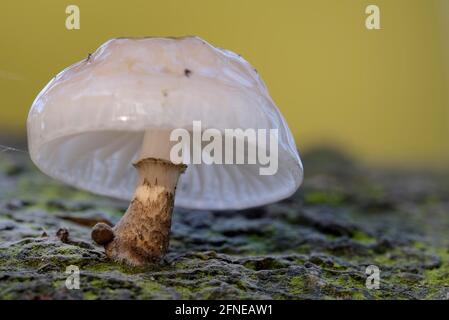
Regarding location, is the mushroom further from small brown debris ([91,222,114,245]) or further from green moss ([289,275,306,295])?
green moss ([289,275,306,295])

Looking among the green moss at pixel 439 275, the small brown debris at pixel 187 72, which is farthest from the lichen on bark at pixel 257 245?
the small brown debris at pixel 187 72

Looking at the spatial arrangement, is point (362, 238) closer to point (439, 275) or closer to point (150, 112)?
point (439, 275)

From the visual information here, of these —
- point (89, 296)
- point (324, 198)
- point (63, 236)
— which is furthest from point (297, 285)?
point (324, 198)

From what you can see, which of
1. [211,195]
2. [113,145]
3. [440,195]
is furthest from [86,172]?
[440,195]

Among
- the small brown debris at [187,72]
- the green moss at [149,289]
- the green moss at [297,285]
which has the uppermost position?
the small brown debris at [187,72]

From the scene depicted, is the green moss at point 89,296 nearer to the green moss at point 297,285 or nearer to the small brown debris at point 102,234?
the small brown debris at point 102,234

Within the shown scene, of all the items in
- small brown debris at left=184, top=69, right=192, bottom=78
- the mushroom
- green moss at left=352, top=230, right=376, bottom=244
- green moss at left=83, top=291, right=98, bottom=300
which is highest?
small brown debris at left=184, top=69, right=192, bottom=78

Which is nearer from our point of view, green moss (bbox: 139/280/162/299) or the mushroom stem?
green moss (bbox: 139/280/162/299)

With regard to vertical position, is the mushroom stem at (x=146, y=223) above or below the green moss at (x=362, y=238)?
above

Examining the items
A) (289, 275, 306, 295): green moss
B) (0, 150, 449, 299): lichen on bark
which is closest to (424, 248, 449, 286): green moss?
(0, 150, 449, 299): lichen on bark
